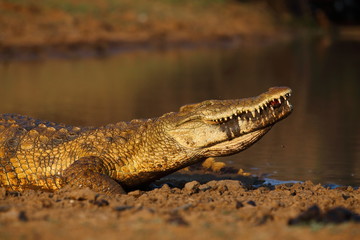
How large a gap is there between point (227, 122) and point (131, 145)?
2.98ft

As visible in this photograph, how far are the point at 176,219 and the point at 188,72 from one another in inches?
575

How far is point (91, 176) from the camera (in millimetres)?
5688

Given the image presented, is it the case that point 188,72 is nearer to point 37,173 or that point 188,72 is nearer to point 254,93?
point 254,93

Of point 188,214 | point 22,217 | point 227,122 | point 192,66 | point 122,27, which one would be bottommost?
point 188,214

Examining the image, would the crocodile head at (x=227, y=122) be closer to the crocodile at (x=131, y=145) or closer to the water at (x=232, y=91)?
the crocodile at (x=131, y=145)

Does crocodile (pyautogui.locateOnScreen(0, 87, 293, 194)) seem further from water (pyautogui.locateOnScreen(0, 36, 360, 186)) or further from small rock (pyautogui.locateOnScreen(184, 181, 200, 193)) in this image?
water (pyautogui.locateOnScreen(0, 36, 360, 186))

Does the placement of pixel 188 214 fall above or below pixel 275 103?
below

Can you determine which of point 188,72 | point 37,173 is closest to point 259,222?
point 37,173

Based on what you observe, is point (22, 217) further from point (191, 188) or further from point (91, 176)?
point (191, 188)

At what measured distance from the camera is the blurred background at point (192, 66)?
902 centimetres

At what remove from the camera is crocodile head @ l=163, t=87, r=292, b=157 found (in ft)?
18.6

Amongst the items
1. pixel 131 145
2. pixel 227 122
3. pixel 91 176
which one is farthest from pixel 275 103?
pixel 91 176

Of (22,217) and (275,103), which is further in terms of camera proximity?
(275,103)

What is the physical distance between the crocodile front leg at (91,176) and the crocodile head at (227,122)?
67 cm
